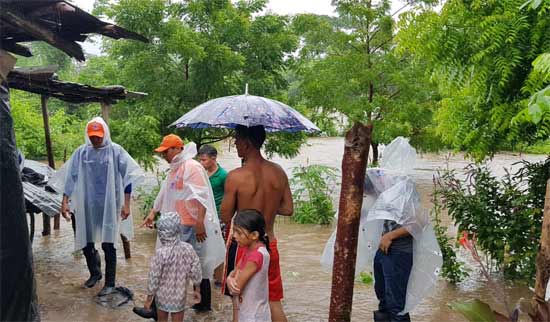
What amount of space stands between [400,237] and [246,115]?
57.0 inches

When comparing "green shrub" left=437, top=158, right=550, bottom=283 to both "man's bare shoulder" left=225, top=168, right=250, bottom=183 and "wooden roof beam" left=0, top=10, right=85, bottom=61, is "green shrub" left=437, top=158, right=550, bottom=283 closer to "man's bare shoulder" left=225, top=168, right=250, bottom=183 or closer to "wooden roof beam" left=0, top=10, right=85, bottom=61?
"man's bare shoulder" left=225, top=168, right=250, bottom=183

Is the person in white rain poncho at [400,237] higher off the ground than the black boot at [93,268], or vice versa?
the person in white rain poncho at [400,237]

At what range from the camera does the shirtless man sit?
397 cm

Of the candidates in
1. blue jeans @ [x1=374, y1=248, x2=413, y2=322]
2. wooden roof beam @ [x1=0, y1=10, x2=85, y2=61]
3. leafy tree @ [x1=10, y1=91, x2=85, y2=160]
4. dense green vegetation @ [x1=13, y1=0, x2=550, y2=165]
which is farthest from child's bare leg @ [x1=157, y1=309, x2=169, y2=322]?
leafy tree @ [x1=10, y1=91, x2=85, y2=160]

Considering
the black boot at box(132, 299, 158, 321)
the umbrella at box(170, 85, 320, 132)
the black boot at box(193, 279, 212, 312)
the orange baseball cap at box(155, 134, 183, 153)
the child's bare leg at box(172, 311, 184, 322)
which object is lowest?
the black boot at box(193, 279, 212, 312)

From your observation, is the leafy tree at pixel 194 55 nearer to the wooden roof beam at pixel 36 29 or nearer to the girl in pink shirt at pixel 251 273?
the wooden roof beam at pixel 36 29

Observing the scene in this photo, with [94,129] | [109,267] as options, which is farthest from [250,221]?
[109,267]

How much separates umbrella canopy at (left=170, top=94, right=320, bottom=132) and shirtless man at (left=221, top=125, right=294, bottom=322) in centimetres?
10

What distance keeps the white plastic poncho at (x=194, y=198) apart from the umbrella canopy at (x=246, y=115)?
0.60 meters

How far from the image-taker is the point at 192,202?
16.2 ft

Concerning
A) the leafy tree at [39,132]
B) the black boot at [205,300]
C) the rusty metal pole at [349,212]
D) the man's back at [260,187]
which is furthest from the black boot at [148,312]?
the leafy tree at [39,132]

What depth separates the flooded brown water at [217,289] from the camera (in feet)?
17.6

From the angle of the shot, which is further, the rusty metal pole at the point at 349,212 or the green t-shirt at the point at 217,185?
the green t-shirt at the point at 217,185

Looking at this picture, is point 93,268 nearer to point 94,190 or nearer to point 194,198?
point 94,190
